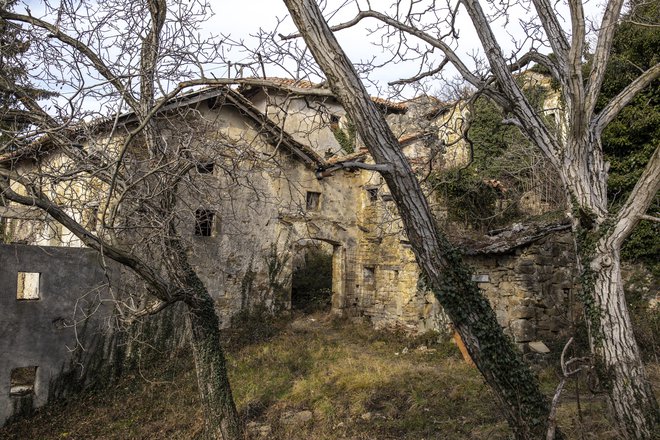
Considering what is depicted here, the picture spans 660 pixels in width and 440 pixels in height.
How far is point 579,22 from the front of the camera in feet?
15.8

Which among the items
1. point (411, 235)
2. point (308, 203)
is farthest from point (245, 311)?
point (411, 235)

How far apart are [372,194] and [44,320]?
27.7 feet

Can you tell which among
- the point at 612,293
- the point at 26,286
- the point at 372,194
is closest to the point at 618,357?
the point at 612,293

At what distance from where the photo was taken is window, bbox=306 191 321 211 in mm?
13317

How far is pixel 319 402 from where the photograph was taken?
7.65 meters

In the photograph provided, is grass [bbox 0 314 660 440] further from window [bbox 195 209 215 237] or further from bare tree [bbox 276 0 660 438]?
window [bbox 195 209 215 237]

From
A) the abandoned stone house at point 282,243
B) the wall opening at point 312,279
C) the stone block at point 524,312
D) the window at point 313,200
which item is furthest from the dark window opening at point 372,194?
the stone block at point 524,312

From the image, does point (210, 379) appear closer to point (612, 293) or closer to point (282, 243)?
point (612, 293)

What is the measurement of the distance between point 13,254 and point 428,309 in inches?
332

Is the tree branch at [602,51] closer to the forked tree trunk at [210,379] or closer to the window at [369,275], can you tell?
the forked tree trunk at [210,379]

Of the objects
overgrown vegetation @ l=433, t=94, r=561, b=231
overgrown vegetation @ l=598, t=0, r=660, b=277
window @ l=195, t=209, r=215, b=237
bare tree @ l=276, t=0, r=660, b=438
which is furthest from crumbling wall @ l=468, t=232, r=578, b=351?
window @ l=195, t=209, r=215, b=237

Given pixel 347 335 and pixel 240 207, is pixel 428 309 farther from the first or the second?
pixel 240 207

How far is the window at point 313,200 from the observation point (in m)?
13.3

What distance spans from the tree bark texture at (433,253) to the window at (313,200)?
9360mm
